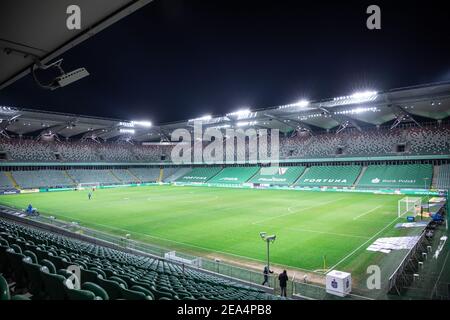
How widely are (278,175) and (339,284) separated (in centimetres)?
5112

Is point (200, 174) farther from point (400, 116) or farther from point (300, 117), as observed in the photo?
point (400, 116)

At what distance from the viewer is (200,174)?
7438cm

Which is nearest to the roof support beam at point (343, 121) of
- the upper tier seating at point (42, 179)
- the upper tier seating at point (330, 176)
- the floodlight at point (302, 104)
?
the floodlight at point (302, 104)

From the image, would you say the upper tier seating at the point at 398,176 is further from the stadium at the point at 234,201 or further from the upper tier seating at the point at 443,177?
the upper tier seating at the point at 443,177

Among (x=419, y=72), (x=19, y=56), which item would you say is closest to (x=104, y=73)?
(x=19, y=56)

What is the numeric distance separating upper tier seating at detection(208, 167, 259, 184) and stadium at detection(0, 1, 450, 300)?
0.40m

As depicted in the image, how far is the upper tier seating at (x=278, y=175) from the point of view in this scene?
58372 mm

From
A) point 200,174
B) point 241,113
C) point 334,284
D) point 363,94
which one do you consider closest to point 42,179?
point 200,174

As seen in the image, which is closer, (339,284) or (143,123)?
(339,284)

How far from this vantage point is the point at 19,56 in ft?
29.2

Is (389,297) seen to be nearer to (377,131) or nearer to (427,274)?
(427,274)

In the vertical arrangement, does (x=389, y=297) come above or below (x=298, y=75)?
below
